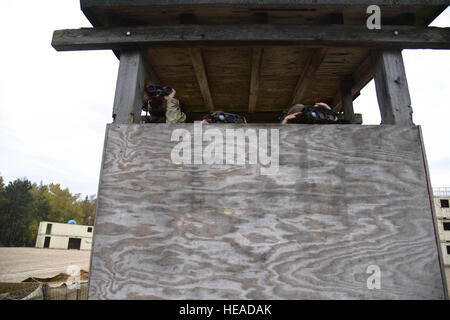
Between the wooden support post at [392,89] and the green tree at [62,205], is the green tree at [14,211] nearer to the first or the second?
the green tree at [62,205]

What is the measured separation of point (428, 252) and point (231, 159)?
181 cm

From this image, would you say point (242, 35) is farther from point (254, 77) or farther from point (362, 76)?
point (362, 76)

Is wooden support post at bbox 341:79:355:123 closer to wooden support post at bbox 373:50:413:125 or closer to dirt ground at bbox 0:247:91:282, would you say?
wooden support post at bbox 373:50:413:125

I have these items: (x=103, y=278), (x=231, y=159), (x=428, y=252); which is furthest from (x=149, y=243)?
(x=428, y=252)

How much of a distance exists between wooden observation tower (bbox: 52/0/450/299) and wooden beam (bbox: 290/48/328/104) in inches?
17.3

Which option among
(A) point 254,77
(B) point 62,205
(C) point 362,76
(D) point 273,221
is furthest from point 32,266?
(B) point 62,205

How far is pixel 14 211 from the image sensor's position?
5275cm

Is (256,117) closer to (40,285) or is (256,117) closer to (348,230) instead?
(348,230)

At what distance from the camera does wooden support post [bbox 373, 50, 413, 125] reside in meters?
2.54

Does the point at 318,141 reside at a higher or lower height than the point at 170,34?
lower

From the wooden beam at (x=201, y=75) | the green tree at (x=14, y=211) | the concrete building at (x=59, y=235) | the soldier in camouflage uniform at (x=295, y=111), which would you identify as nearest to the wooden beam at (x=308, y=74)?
the soldier in camouflage uniform at (x=295, y=111)

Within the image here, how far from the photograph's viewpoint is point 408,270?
209 cm

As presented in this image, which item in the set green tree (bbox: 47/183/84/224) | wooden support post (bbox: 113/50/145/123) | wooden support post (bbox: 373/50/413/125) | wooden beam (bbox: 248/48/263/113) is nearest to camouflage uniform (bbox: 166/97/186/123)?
wooden support post (bbox: 113/50/145/123)

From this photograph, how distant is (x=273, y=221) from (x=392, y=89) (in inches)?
71.6
